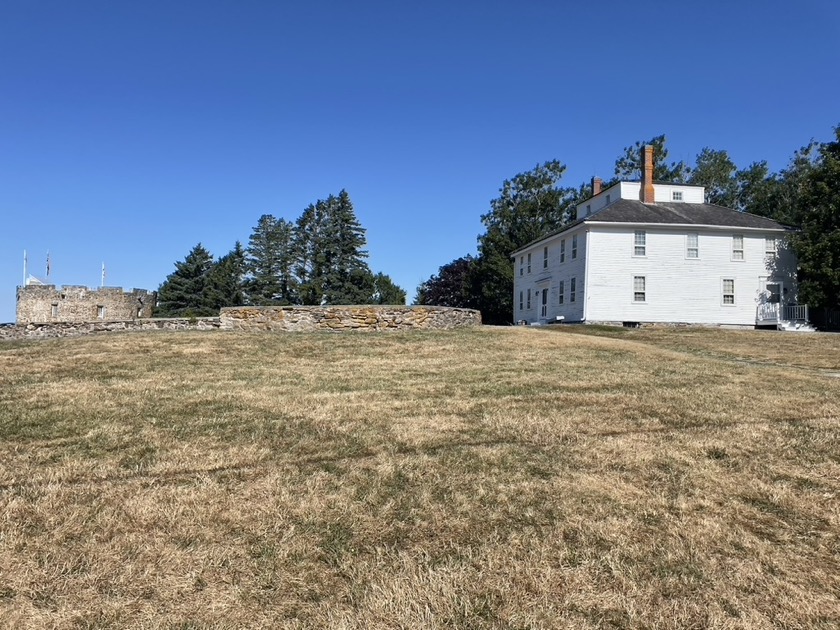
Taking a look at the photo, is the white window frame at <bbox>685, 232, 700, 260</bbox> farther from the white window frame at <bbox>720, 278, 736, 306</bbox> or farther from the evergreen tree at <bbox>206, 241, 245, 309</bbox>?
the evergreen tree at <bbox>206, 241, 245, 309</bbox>

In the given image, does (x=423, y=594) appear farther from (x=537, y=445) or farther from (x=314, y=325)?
(x=314, y=325)

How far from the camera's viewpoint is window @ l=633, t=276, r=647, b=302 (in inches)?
1054

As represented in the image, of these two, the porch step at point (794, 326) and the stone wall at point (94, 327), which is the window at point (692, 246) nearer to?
the porch step at point (794, 326)

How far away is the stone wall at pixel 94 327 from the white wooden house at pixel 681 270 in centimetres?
1715

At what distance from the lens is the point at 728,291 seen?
27.2 m

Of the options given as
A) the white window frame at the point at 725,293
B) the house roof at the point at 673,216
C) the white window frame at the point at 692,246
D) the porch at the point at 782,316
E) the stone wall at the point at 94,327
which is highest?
the house roof at the point at 673,216

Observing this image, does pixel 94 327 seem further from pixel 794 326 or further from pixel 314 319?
pixel 794 326

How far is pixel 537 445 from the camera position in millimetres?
5121

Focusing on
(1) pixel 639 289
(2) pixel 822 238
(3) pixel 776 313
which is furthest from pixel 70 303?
(2) pixel 822 238

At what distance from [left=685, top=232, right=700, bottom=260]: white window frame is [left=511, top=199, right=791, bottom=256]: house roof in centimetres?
57

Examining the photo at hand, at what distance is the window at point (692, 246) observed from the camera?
2702cm

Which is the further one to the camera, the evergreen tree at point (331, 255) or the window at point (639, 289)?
the evergreen tree at point (331, 255)

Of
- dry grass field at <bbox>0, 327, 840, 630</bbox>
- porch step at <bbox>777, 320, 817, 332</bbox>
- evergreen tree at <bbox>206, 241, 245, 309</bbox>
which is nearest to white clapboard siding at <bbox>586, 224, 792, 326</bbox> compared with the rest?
porch step at <bbox>777, 320, 817, 332</bbox>

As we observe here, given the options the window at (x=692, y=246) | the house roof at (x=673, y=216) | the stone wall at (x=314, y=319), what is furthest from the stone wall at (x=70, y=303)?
the window at (x=692, y=246)
